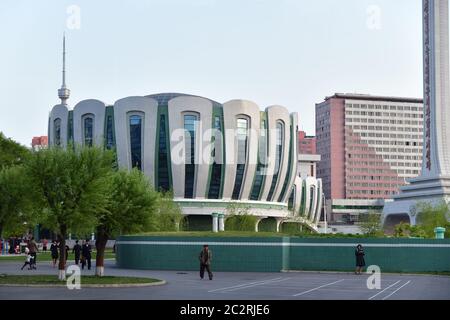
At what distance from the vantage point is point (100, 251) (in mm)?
32312

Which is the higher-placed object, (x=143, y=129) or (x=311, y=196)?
(x=143, y=129)

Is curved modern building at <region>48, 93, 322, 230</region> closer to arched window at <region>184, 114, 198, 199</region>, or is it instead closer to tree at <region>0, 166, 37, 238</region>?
arched window at <region>184, 114, 198, 199</region>

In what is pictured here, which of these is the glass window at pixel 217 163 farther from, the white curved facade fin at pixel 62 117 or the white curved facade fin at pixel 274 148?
the white curved facade fin at pixel 62 117

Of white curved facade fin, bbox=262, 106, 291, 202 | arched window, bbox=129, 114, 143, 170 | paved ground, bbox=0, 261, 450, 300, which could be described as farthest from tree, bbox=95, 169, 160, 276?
white curved facade fin, bbox=262, 106, 291, 202

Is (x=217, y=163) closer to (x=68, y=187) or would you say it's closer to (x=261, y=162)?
(x=261, y=162)

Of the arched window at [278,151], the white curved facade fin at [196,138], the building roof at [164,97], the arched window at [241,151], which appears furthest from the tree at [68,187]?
the building roof at [164,97]

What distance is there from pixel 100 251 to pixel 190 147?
215ft

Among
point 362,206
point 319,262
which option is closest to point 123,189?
point 319,262

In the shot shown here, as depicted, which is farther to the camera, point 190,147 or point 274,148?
point 274,148

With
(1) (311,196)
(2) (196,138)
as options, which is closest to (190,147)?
(2) (196,138)

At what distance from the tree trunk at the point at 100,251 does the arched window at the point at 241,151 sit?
67.8 metres

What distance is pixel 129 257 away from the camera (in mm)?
42750

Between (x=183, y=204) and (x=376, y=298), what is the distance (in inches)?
3030

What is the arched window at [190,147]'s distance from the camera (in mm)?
97375
